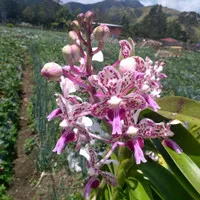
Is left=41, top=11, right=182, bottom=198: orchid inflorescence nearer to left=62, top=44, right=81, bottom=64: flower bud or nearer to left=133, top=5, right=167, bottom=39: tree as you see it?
left=62, top=44, right=81, bottom=64: flower bud

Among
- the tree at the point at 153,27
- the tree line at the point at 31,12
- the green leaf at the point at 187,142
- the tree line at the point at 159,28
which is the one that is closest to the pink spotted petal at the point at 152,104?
the green leaf at the point at 187,142

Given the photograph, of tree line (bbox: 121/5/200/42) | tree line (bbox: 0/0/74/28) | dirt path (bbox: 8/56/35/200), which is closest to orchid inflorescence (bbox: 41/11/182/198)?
dirt path (bbox: 8/56/35/200)

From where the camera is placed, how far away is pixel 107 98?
0.64 m

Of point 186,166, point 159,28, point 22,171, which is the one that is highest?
point 186,166

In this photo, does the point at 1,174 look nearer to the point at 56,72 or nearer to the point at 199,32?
the point at 56,72

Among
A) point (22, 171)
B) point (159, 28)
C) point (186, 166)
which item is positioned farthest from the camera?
point (159, 28)

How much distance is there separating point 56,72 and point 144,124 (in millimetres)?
230

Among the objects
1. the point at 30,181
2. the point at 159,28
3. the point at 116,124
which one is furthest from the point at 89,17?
the point at 159,28

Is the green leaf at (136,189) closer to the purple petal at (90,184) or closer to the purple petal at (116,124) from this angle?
the purple petal at (90,184)

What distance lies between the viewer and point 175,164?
712 millimetres

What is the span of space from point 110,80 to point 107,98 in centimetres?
4

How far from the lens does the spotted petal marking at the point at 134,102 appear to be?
A: 61cm

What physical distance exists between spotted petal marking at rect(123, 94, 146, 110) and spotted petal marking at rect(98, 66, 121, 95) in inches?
1.1

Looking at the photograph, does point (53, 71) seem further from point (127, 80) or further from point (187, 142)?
point (187, 142)
